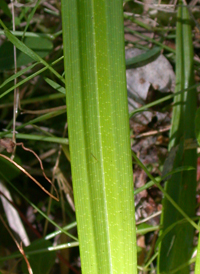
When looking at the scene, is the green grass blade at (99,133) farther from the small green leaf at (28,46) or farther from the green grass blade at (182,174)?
the small green leaf at (28,46)

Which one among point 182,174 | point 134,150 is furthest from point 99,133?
point 134,150

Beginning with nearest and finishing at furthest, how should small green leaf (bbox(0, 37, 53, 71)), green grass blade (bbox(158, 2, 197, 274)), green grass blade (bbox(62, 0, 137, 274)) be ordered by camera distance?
1. green grass blade (bbox(62, 0, 137, 274))
2. green grass blade (bbox(158, 2, 197, 274))
3. small green leaf (bbox(0, 37, 53, 71))

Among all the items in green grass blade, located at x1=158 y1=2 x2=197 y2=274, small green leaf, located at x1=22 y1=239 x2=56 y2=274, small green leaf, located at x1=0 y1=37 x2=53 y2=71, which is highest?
small green leaf, located at x1=0 y1=37 x2=53 y2=71

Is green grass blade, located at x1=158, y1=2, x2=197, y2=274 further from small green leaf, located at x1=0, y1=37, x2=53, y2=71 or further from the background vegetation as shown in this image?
small green leaf, located at x1=0, y1=37, x2=53, y2=71

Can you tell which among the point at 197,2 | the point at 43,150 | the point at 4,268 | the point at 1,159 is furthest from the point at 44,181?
the point at 197,2

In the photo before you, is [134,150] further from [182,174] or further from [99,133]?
[99,133]

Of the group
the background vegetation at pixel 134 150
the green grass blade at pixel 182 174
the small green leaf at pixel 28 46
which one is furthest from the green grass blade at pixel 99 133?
the small green leaf at pixel 28 46

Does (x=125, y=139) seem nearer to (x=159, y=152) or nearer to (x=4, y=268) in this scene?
(x=159, y=152)

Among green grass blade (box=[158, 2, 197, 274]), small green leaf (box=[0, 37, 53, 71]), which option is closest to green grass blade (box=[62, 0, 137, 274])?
green grass blade (box=[158, 2, 197, 274])
